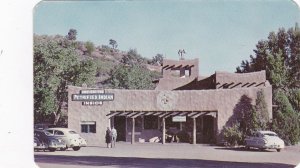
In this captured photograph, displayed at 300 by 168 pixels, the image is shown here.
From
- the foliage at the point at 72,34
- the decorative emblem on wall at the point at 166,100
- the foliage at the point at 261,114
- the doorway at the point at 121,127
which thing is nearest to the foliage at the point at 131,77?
the decorative emblem on wall at the point at 166,100

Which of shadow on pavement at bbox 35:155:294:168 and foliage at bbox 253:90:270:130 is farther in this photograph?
foliage at bbox 253:90:270:130

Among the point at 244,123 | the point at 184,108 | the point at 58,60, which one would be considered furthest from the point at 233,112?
the point at 58,60

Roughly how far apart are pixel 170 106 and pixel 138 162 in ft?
12.4

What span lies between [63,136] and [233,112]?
424 centimetres

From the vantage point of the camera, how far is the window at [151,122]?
702 inches

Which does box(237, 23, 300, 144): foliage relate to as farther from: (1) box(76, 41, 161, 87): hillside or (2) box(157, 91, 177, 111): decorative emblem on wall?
(2) box(157, 91, 177, 111): decorative emblem on wall

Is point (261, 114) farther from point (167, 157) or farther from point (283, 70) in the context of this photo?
point (167, 157)

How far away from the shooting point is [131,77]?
53.1ft

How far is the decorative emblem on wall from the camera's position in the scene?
17.6 m

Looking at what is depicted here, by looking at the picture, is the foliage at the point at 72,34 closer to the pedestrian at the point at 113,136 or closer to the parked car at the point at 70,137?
the parked car at the point at 70,137

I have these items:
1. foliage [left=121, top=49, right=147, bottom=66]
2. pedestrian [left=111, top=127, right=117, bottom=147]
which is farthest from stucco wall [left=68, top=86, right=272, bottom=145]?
foliage [left=121, top=49, right=147, bottom=66]

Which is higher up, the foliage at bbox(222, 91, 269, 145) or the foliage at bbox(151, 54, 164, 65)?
the foliage at bbox(151, 54, 164, 65)

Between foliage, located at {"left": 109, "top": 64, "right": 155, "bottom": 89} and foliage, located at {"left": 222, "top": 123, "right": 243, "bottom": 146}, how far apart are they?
7.64 feet

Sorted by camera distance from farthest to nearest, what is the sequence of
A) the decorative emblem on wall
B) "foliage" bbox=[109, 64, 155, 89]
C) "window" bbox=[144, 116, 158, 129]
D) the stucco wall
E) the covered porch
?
"window" bbox=[144, 116, 158, 129] → the decorative emblem on wall → the covered porch → the stucco wall → "foliage" bbox=[109, 64, 155, 89]
